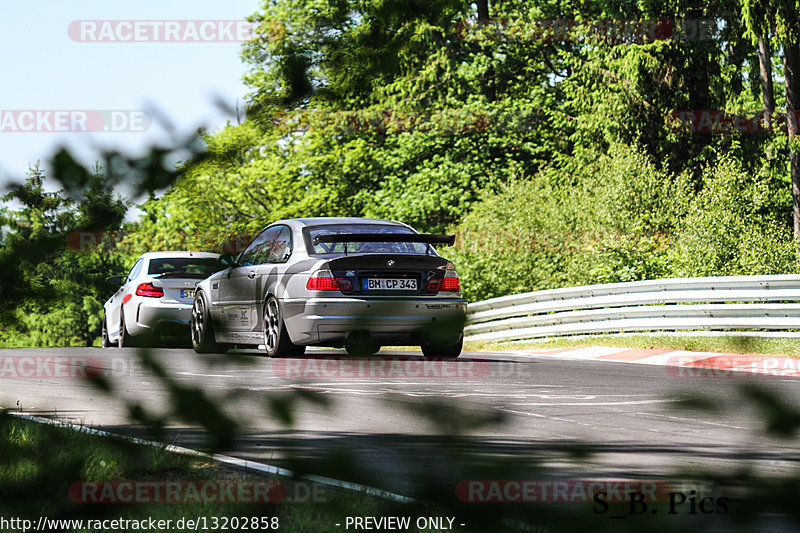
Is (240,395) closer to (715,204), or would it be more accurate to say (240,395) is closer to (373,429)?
(373,429)

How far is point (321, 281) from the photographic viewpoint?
1147 centimetres

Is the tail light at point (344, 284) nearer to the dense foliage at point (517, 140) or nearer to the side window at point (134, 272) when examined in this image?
the dense foliage at point (517, 140)

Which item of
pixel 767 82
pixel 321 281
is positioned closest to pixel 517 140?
pixel 767 82

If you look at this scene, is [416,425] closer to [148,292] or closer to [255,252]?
[255,252]

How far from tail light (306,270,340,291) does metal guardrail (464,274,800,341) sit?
202cm

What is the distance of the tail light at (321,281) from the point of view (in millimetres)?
11430

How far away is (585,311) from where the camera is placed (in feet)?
62.9

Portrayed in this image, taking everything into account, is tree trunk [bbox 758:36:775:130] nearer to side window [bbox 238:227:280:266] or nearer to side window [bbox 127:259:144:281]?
side window [bbox 127:259:144:281]

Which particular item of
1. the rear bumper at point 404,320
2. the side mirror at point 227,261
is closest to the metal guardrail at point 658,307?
the side mirror at point 227,261

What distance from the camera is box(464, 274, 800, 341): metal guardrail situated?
1510 centimetres

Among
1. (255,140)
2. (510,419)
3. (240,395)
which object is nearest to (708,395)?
(510,419)

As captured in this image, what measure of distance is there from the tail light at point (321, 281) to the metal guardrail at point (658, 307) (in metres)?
2.02

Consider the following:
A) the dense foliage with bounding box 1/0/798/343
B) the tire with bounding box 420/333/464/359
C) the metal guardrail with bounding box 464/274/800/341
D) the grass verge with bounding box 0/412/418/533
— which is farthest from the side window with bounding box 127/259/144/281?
the metal guardrail with bounding box 464/274/800/341

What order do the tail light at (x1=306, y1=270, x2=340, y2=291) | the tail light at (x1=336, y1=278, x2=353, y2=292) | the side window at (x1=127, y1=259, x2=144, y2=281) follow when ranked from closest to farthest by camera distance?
1. the side window at (x1=127, y1=259, x2=144, y2=281)
2. the tail light at (x1=336, y1=278, x2=353, y2=292)
3. the tail light at (x1=306, y1=270, x2=340, y2=291)
